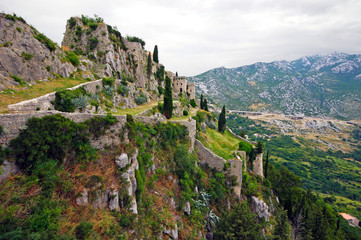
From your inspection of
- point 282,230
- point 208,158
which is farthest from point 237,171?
point 282,230

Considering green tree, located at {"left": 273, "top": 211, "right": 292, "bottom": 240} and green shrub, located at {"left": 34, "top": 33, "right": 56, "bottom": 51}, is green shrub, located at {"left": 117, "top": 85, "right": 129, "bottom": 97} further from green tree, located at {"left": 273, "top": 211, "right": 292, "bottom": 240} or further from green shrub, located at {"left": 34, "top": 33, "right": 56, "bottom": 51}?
green tree, located at {"left": 273, "top": 211, "right": 292, "bottom": 240}

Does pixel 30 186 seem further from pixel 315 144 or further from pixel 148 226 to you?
pixel 315 144

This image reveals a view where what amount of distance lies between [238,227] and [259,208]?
8.90m

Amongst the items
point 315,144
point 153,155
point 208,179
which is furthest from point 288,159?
point 153,155

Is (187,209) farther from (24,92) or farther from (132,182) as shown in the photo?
(24,92)

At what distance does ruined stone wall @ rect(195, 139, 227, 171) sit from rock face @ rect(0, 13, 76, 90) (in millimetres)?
19663

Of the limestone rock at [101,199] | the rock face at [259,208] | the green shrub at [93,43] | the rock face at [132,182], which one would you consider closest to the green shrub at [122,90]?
the green shrub at [93,43]

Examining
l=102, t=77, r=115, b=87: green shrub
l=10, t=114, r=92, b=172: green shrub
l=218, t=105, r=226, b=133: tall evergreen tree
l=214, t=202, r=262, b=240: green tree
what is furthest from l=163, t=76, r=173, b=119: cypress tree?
l=10, t=114, r=92, b=172: green shrub

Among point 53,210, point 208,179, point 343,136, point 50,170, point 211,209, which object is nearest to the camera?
point 53,210

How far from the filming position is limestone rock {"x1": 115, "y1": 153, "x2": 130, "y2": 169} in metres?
11.3

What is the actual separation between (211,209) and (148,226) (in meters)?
9.68

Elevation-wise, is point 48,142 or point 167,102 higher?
point 167,102

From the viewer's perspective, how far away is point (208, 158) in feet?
73.6

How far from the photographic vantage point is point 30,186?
756 cm
